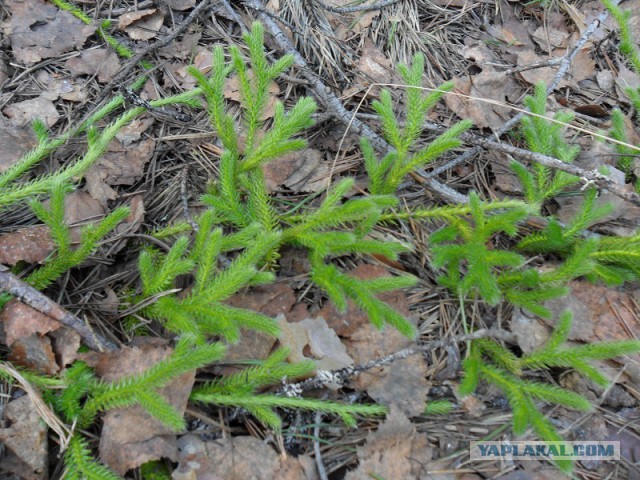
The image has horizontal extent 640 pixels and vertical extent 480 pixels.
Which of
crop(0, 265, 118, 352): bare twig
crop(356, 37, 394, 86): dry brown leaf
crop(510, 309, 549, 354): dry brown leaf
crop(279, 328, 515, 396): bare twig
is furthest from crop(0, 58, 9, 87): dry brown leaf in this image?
crop(510, 309, 549, 354): dry brown leaf

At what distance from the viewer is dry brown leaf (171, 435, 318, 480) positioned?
1.82 meters

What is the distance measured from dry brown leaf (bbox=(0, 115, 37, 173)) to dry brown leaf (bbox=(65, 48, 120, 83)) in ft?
1.54

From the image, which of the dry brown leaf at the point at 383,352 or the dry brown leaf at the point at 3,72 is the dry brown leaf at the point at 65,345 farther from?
the dry brown leaf at the point at 3,72

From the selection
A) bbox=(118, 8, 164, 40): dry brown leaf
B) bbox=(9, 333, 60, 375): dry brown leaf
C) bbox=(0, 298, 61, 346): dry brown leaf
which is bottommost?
bbox=(9, 333, 60, 375): dry brown leaf

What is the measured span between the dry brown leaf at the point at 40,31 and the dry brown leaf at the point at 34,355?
67.1 inches

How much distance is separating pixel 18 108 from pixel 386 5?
7.26ft

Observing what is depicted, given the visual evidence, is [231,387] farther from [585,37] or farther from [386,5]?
[585,37]

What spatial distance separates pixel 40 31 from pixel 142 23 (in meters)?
0.56

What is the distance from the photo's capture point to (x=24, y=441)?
5.72 feet

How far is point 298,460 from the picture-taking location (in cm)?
190

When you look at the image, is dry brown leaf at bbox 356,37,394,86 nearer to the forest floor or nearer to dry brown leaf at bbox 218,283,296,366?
the forest floor

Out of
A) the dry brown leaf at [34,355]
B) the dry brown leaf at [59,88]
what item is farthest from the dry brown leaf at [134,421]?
the dry brown leaf at [59,88]

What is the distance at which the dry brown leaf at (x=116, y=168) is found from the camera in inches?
95.5

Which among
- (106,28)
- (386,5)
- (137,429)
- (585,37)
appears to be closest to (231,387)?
(137,429)
